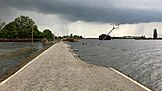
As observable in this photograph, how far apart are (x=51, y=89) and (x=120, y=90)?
12.2 feet

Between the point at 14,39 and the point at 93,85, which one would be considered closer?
the point at 93,85

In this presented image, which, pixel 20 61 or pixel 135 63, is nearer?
pixel 20 61

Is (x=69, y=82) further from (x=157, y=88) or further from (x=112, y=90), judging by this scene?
(x=157, y=88)

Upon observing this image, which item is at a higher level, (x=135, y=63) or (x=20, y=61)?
(x=20, y=61)

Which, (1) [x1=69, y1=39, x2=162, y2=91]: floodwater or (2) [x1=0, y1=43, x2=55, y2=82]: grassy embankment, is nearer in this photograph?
(2) [x1=0, y1=43, x2=55, y2=82]: grassy embankment

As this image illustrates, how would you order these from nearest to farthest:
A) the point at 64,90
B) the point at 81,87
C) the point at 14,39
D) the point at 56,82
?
the point at 64,90, the point at 81,87, the point at 56,82, the point at 14,39

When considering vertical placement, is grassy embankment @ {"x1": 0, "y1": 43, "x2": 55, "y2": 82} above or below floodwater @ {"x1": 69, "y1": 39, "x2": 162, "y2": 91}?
above

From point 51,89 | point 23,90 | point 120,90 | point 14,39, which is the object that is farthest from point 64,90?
point 14,39

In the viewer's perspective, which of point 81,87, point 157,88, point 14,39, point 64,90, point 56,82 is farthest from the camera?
point 14,39

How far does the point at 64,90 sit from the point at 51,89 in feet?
2.51

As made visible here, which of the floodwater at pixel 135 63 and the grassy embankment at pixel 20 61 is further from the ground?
the grassy embankment at pixel 20 61

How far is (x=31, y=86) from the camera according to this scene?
15469 mm

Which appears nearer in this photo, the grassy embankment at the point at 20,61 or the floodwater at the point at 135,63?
the grassy embankment at the point at 20,61

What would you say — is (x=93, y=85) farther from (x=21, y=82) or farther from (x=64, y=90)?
(x=21, y=82)
